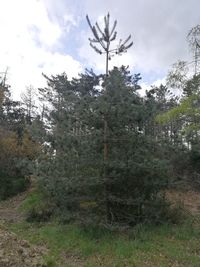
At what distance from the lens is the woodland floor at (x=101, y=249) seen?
9.27m

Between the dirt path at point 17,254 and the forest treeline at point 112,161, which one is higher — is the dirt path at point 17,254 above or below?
below

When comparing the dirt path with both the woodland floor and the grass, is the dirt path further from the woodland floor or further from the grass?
the grass

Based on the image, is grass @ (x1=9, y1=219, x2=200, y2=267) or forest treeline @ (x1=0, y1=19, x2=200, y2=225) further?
forest treeline @ (x1=0, y1=19, x2=200, y2=225)

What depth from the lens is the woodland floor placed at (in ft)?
30.4

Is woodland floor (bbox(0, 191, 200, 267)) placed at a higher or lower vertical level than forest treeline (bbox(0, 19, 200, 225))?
lower

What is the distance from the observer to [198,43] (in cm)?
1318

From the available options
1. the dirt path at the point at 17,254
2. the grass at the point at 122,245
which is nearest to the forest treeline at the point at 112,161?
the grass at the point at 122,245

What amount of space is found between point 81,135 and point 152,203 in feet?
10.3

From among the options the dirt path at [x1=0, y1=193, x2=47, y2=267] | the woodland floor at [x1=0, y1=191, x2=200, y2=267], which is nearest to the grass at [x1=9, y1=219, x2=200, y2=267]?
the woodland floor at [x1=0, y1=191, x2=200, y2=267]

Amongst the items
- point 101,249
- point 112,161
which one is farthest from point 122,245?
point 112,161

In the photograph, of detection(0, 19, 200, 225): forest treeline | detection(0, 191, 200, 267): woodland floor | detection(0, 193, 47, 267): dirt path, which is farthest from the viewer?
detection(0, 19, 200, 225): forest treeline

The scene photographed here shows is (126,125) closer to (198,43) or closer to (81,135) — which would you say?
(81,135)

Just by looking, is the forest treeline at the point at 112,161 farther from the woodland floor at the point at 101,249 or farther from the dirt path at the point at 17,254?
the dirt path at the point at 17,254

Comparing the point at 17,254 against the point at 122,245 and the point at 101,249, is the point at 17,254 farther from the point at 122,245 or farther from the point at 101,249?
the point at 122,245
